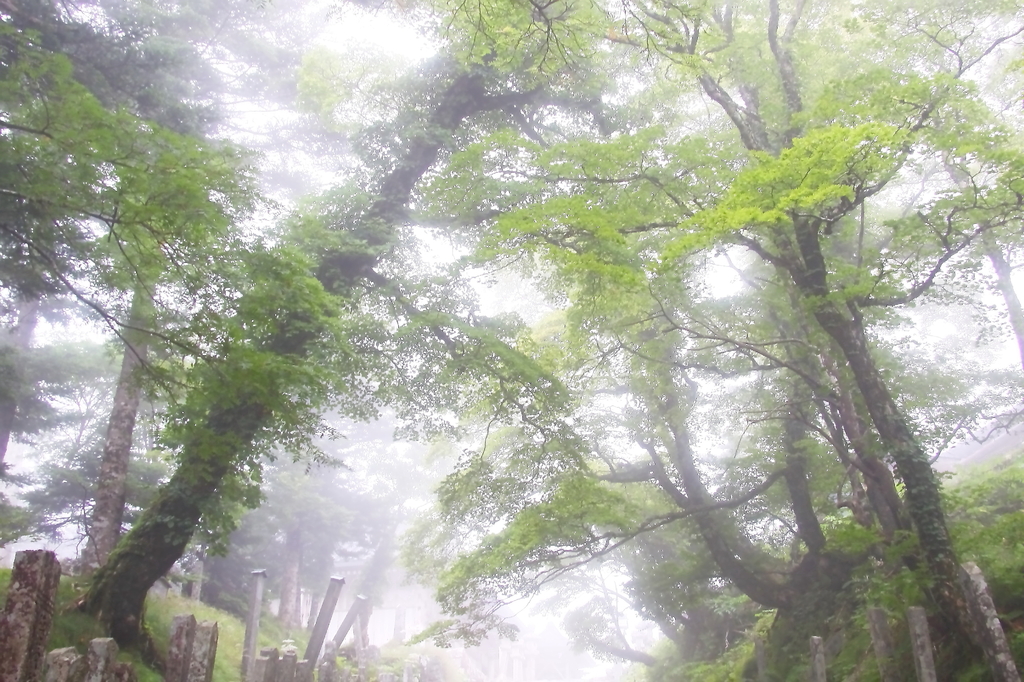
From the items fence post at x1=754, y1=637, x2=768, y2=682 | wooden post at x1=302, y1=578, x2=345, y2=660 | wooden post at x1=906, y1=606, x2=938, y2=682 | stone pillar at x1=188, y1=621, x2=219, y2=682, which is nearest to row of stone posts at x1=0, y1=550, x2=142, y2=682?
stone pillar at x1=188, y1=621, x2=219, y2=682

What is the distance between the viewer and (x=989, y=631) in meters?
5.12

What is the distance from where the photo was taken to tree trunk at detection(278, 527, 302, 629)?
19.4 metres

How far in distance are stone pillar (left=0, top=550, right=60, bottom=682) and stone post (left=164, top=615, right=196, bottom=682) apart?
1.05 metres

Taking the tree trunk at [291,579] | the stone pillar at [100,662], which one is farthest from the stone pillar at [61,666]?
the tree trunk at [291,579]

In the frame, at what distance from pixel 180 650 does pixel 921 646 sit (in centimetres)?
618

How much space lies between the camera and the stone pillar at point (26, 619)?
3.73 meters

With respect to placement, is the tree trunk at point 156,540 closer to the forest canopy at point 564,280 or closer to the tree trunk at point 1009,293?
the forest canopy at point 564,280

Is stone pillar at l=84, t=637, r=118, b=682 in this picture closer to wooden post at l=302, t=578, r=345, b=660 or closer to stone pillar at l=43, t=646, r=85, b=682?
stone pillar at l=43, t=646, r=85, b=682

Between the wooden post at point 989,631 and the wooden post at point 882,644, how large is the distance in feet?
2.49

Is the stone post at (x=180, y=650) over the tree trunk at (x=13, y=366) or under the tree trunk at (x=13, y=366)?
under

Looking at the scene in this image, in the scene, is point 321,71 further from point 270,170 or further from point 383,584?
point 383,584

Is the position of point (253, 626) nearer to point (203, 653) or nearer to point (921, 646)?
point (203, 653)


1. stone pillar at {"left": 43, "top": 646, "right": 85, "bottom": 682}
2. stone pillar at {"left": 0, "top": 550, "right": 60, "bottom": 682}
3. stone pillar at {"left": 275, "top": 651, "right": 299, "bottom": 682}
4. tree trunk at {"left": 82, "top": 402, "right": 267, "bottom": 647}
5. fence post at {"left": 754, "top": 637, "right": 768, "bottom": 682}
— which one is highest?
tree trunk at {"left": 82, "top": 402, "right": 267, "bottom": 647}

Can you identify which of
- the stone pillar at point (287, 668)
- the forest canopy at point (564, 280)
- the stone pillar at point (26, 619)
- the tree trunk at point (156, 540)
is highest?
the forest canopy at point (564, 280)
